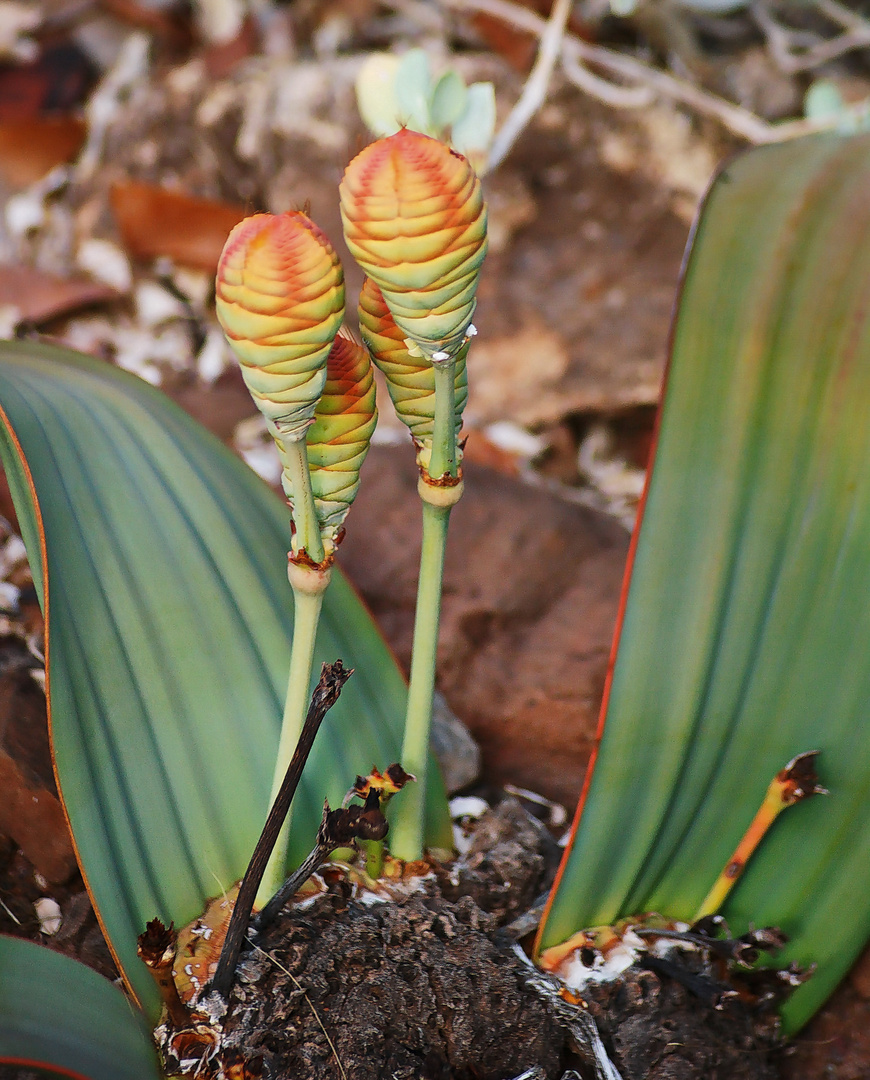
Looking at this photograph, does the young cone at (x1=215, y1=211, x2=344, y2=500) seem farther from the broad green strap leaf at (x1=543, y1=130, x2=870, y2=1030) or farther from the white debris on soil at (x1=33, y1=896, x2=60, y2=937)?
the white debris on soil at (x1=33, y1=896, x2=60, y2=937)

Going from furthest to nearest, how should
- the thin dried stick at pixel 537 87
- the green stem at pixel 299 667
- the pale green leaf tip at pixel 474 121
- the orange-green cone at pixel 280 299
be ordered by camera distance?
the thin dried stick at pixel 537 87 < the pale green leaf tip at pixel 474 121 < the green stem at pixel 299 667 < the orange-green cone at pixel 280 299

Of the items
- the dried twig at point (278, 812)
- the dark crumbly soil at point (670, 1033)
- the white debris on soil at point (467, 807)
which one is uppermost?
the dried twig at point (278, 812)

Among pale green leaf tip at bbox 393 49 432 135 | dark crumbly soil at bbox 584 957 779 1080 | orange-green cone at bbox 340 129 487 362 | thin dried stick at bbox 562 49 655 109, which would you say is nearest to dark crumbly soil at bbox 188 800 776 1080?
dark crumbly soil at bbox 584 957 779 1080

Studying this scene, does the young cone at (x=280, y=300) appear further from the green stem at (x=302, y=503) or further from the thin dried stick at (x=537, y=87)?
the thin dried stick at (x=537, y=87)

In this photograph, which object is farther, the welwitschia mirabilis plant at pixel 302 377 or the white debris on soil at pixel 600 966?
the white debris on soil at pixel 600 966

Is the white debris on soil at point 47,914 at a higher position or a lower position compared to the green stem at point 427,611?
lower

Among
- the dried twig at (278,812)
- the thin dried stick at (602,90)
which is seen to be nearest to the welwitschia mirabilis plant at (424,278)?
the dried twig at (278,812)

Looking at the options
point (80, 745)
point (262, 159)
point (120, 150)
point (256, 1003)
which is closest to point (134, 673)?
point (80, 745)
